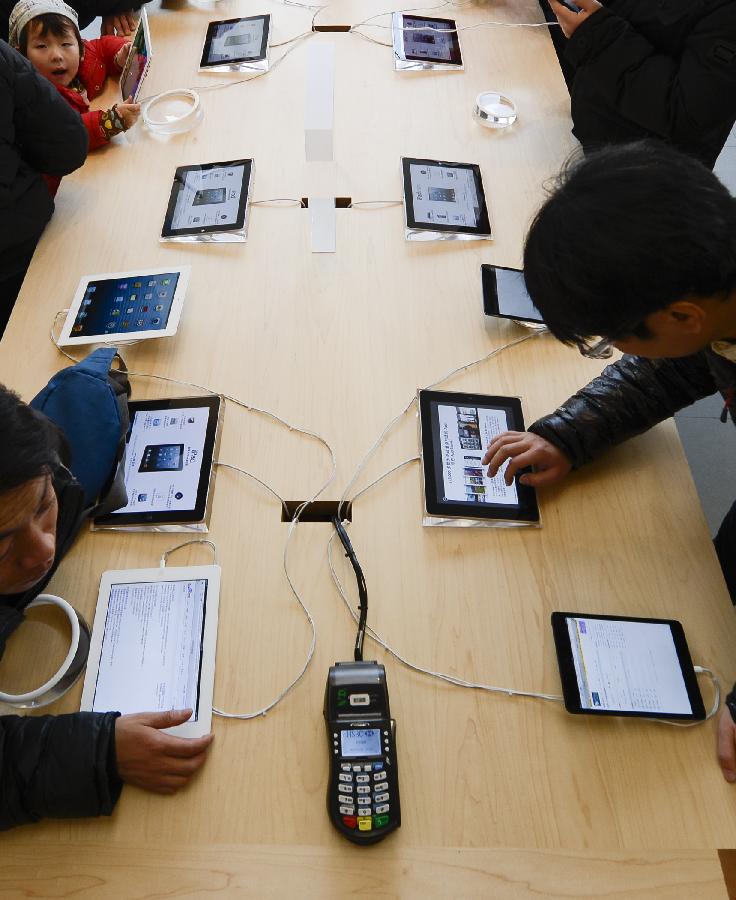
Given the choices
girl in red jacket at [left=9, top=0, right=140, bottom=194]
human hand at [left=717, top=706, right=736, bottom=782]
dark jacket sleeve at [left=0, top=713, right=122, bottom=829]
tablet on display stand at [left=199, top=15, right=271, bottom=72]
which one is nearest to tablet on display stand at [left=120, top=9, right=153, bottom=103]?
girl in red jacket at [left=9, top=0, right=140, bottom=194]

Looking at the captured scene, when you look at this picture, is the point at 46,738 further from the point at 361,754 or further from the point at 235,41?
the point at 235,41

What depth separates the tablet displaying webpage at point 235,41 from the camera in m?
2.09

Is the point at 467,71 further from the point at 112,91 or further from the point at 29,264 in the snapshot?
the point at 29,264

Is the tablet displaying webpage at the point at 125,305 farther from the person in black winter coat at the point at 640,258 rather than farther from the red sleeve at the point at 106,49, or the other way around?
the red sleeve at the point at 106,49

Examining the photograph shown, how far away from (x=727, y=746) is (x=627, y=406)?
0.52m

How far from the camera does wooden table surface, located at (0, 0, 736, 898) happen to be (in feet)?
2.89

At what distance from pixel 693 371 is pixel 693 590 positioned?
13.8 inches

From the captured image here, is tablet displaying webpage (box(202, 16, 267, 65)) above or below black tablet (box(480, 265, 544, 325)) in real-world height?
above

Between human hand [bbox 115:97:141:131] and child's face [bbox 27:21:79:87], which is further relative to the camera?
child's face [bbox 27:21:79:87]

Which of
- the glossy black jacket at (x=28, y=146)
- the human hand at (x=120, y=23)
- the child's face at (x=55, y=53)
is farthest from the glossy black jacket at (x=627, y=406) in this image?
the human hand at (x=120, y=23)

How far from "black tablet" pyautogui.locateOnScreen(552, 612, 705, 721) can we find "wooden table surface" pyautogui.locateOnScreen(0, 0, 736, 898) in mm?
29

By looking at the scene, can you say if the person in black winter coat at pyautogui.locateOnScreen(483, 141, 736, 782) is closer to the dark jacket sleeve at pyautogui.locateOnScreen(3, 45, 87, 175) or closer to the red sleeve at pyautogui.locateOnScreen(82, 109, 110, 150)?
the dark jacket sleeve at pyautogui.locateOnScreen(3, 45, 87, 175)

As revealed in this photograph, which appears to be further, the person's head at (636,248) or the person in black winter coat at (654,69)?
the person in black winter coat at (654,69)

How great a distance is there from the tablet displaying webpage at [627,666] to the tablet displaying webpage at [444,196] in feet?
3.13
